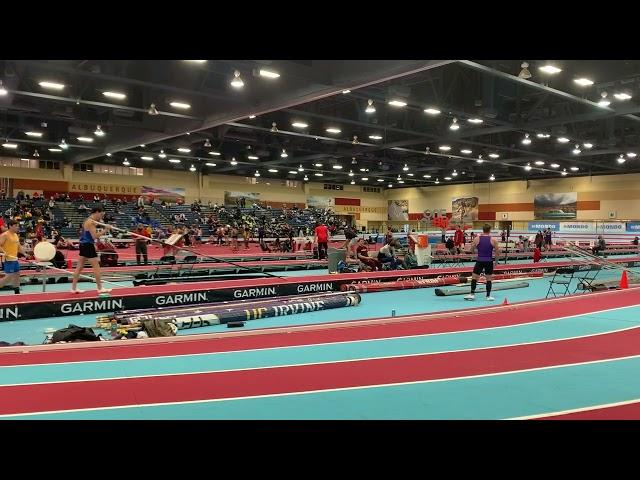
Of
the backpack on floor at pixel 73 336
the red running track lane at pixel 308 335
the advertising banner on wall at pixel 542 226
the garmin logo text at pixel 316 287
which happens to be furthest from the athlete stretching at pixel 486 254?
the advertising banner on wall at pixel 542 226

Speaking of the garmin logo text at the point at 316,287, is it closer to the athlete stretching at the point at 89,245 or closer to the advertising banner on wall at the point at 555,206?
the athlete stretching at the point at 89,245

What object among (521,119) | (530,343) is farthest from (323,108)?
(530,343)

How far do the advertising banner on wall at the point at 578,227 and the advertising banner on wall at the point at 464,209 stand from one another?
15276 millimetres

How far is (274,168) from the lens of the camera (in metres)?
39.2

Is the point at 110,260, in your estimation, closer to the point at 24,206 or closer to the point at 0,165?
the point at 24,206

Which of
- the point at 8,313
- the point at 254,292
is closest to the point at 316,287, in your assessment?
the point at 254,292

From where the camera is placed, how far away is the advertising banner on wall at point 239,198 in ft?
142

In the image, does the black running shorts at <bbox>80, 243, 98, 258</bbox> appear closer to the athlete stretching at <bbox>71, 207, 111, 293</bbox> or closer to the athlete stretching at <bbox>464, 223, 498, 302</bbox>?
the athlete stretching at <bbox>71, 207, 111, 293</bbox>

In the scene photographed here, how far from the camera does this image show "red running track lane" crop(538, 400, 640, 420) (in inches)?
137

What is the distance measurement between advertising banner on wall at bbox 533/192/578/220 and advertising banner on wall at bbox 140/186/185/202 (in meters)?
31.6

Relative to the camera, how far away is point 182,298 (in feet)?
30.2

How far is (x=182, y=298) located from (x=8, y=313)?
2.85 m

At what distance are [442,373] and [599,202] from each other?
40.9m

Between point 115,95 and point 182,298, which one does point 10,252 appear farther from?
point 115,95
